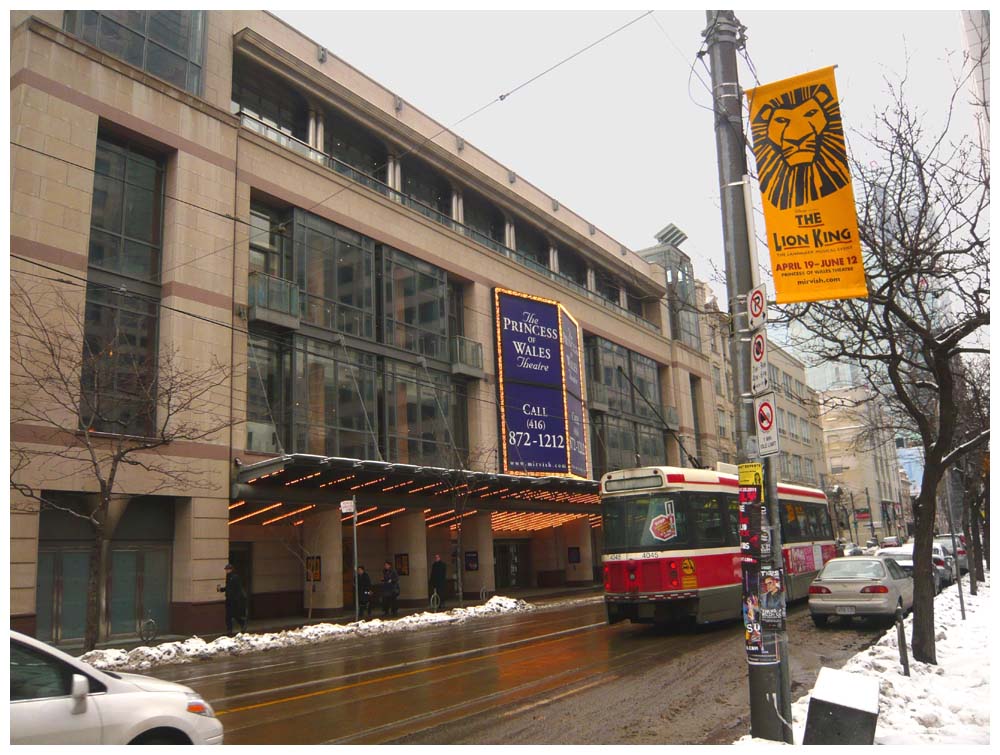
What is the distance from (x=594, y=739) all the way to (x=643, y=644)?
25.7ft

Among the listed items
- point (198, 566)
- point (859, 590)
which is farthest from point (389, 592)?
point (859, 590)

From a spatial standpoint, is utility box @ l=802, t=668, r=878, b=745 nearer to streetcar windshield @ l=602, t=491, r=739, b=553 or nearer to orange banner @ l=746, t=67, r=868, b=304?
orange banner @ l=746, t=67, r=868, b=304

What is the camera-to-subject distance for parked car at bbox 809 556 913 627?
Answer: 17.2 m

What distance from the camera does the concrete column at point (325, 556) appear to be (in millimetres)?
25781

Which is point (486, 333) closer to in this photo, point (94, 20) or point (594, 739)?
point (94, 20)

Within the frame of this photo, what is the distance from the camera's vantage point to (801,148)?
8.69m

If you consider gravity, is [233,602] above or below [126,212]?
below

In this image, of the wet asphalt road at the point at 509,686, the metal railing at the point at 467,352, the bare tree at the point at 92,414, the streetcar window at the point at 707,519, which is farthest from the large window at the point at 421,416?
the streetcar window at the point at 707,519

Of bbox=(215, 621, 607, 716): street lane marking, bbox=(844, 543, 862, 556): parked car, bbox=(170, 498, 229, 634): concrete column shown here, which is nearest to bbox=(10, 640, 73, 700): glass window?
bbox=(215, 621, 607, 716): street lane marking

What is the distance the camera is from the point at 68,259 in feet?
66.4

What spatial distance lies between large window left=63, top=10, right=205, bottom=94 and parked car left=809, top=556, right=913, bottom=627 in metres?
22.3

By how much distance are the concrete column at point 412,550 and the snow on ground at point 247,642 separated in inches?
158

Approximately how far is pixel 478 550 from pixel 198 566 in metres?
13.9

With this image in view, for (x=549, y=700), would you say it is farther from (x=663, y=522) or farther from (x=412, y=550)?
(x=412, y=550)
